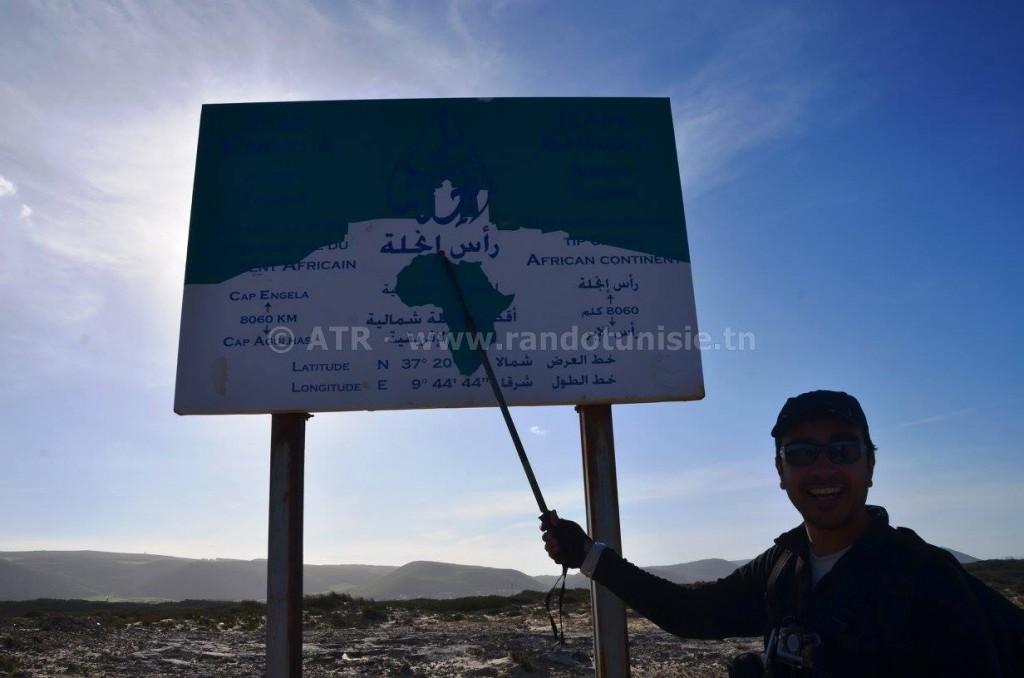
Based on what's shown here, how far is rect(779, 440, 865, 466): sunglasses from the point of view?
8.48 ft

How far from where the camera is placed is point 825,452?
103 inches

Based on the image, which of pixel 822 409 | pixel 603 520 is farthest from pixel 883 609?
pixel 603 520

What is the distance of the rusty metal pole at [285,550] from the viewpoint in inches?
139

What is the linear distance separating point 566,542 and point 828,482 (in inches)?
47.4

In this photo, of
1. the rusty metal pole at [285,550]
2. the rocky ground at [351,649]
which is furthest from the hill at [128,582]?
the rusty metal pole at [285,550]

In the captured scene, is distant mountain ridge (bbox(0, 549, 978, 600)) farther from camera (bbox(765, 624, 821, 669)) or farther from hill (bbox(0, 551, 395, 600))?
camera (bbox(765, 624, 821, 669))

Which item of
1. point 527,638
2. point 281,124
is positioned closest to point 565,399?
point 281,124

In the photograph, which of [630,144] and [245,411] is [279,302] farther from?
[630,144]

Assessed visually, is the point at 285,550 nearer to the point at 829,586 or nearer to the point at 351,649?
the point at 829,586

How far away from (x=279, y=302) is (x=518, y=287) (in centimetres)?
143

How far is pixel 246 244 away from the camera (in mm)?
4094

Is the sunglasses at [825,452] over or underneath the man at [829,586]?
over

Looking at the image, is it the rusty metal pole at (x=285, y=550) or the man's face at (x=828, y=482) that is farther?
the rusty metal pole at (x=285, y=550)

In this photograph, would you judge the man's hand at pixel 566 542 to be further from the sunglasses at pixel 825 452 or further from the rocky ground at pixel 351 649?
the rocky ground at pixel 351 649
